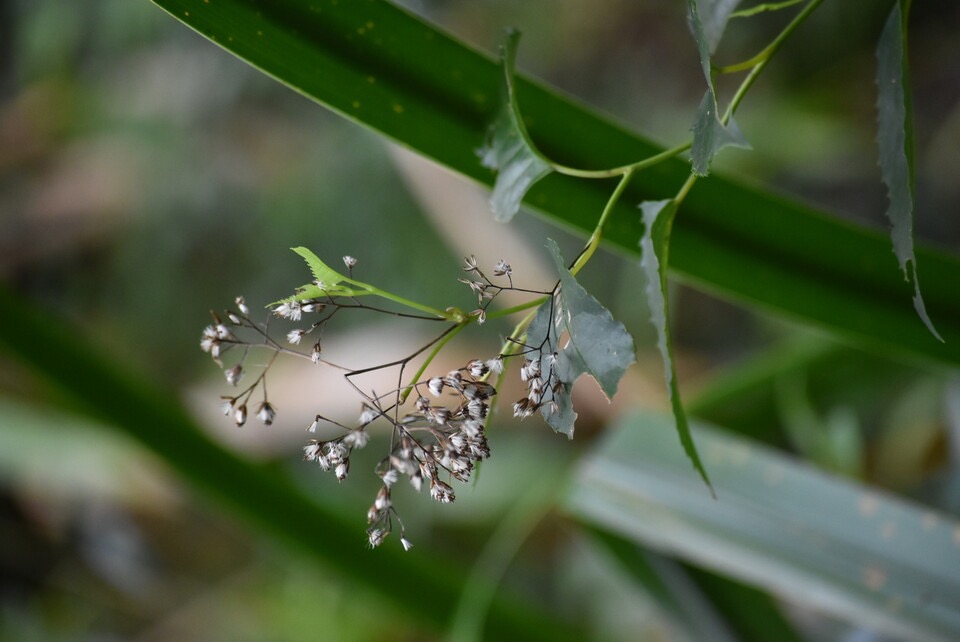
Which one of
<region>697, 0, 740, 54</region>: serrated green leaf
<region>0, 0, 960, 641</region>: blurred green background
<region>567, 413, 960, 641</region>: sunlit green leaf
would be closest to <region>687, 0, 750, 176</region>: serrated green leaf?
<region>697, 0, 740, 54</region>: serrated green leaf

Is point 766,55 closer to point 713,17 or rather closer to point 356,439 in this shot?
point 713,17

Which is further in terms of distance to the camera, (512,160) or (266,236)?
(266,236)

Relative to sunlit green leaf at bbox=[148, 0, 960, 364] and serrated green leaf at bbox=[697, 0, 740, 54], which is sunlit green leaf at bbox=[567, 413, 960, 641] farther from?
serrated green leaf at bbox=[697, 0, 740, 54]

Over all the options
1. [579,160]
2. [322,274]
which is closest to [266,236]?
[579,160]

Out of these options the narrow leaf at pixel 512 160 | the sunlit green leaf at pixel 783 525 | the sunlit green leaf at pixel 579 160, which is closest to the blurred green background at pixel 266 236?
the sunlit green leaf at pixel 783 525

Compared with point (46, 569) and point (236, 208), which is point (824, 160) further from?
point (46, 569)

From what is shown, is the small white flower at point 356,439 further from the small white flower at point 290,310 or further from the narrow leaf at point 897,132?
the narrow leaf at point 897,132

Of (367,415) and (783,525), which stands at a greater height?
(783,525)
